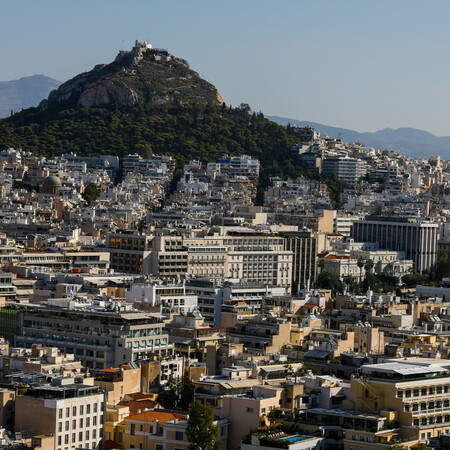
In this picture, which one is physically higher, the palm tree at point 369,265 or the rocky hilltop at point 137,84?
the rocky hilltop at point 137,84

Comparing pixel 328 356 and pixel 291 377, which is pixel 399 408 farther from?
pixel 328 356

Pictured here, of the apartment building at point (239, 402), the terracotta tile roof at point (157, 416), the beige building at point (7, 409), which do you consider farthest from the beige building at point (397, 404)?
the beige building at point (7, 409)

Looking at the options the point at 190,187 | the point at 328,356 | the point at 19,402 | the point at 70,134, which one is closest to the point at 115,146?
the point at 70,134

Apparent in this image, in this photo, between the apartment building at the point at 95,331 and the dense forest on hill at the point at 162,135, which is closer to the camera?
the apartment building at the point at 95,331

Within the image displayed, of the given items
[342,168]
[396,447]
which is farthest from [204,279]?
[342,168]

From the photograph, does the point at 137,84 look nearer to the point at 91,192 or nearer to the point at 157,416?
the point at 91,192

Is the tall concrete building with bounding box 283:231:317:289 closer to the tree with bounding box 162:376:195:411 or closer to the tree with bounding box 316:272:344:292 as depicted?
the tree with bounding box 316:272:344:292

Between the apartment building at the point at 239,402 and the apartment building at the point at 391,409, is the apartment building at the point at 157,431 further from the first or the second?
the apartment building at the point at 391,409
